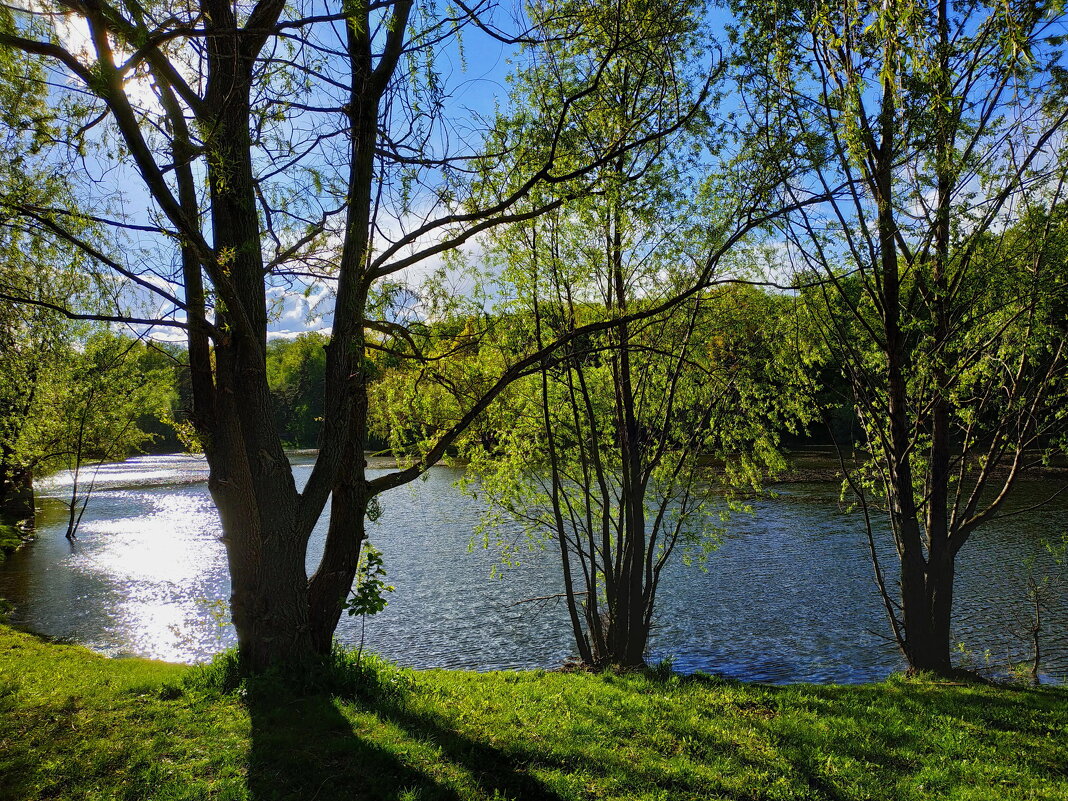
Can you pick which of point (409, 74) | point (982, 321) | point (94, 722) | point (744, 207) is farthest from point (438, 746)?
point (982, 321)

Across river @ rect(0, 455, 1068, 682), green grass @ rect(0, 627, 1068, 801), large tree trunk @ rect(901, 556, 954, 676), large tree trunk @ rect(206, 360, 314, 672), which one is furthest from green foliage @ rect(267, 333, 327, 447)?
large tree trunk @ rect(901, 556, 954, 676)

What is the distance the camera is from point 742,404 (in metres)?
11.5

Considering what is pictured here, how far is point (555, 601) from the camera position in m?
18.3

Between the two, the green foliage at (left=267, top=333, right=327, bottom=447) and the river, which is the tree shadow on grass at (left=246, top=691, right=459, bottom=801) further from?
the green foliage at (left=267, top=333, right=327, bottom=447)

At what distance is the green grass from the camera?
5.16m

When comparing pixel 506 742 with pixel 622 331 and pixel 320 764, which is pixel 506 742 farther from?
pixel 622 331

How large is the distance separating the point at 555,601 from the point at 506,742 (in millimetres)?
12432

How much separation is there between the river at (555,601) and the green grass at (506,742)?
2.30m

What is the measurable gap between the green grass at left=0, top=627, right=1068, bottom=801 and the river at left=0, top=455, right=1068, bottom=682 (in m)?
2.30

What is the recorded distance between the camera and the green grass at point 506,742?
5160 millimetres

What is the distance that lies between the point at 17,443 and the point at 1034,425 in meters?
30.0

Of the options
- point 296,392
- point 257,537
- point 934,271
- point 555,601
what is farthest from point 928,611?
point 296,392

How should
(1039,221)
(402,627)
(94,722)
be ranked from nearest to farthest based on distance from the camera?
(94,722)
(1039,221)
(402,627)

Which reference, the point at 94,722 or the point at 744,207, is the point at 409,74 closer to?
the point at 744,207
